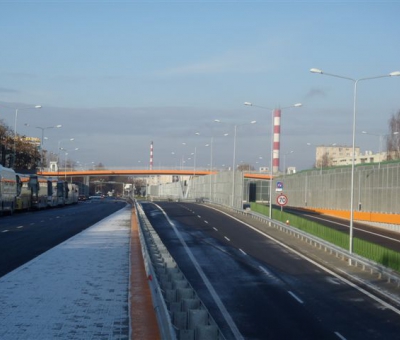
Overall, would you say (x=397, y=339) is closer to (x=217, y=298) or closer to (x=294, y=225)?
(x=217, y=298)

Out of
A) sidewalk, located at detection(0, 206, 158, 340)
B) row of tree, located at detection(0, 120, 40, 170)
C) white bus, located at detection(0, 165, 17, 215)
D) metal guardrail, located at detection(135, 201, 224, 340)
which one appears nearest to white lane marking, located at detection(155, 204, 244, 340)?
metal guardrail, located at detection(135, 201, 224, 340)

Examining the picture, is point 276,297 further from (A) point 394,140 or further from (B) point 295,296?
(A) point 394,140

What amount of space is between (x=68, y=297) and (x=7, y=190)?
44.0 metres

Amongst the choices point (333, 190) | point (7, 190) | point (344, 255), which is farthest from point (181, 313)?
point (333, 190)

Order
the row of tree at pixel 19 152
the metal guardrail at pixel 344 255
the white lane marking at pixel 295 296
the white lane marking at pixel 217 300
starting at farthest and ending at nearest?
the row of tree at pixel 19 152 → the metal guardrail at pixel 344 255 → the white lane marking at pixel 295 296 → the white lane marking at pixel 217 300

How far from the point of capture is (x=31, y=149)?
102 m

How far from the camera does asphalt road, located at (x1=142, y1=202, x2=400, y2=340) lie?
1505cm

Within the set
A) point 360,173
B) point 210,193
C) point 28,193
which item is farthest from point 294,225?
point 210,193

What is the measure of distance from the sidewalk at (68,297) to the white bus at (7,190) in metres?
30.2

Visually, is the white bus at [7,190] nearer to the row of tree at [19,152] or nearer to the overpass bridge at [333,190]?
the overpass bridge at [333,190]

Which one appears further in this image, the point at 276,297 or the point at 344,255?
the point at 344,255

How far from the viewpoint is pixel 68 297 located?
54.4 feet

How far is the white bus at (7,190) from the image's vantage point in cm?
5643

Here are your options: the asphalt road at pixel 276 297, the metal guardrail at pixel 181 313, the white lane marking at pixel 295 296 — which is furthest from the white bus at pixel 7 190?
the metal guardrail at pixel 181 313
